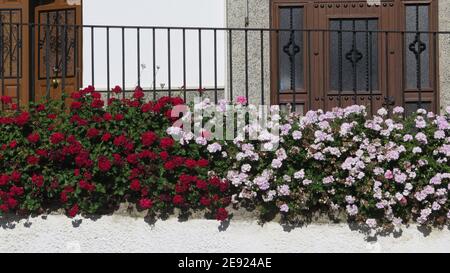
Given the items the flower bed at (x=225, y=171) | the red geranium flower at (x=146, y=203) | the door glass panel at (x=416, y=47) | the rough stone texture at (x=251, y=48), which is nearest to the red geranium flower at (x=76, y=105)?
the flower bed at (x=225, y=171)

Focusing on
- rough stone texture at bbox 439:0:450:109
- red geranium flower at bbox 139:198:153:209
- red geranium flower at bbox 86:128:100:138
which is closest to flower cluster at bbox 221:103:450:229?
red geranium flower at bbox 139:198:153:209

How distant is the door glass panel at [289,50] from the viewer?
786cm

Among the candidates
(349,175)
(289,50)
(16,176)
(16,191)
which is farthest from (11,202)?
(289,50)

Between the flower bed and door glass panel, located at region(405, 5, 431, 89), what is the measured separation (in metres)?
2.04

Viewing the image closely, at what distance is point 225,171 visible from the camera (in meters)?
5.77

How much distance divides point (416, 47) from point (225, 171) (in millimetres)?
3111

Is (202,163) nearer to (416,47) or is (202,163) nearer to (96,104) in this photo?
(96,104)

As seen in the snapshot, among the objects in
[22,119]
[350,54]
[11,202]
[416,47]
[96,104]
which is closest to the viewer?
[11,202]

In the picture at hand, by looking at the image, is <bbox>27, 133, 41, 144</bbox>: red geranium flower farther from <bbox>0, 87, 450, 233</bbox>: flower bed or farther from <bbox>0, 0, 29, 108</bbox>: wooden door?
<bbox>0, 0, 29, 108</bbox>: wooden door

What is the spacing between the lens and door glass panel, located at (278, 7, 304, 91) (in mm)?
7863

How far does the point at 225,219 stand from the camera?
5.70m

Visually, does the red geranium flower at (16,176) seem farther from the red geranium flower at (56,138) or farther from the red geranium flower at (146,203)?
the red geranium flower at (146,203)

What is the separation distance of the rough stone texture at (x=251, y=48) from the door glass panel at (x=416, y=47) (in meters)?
1.50

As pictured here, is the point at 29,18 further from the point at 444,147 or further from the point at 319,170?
the point at 444,147
